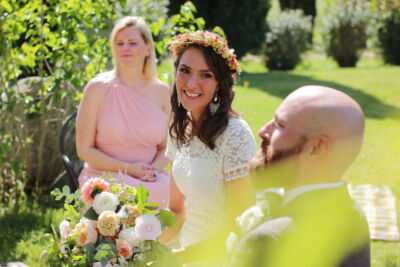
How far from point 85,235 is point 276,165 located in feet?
3.02

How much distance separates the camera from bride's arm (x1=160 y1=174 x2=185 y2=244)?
2.75m

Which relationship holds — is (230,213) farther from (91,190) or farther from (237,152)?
(91,190)

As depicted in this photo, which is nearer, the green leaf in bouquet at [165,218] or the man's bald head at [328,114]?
the man's bald head at [328,114]

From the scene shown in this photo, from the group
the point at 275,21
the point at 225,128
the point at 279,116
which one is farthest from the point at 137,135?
the point at 275,21

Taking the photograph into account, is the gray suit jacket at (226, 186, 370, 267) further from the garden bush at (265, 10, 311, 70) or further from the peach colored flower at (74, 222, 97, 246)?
the garden bush at (265, 10, 311, 70)

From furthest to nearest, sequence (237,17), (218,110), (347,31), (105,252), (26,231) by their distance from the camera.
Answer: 1. (347,31)
2. (237,17)
3. (26,231)
4. (218,110)
5. (105,252)

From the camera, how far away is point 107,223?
2016 millimetres

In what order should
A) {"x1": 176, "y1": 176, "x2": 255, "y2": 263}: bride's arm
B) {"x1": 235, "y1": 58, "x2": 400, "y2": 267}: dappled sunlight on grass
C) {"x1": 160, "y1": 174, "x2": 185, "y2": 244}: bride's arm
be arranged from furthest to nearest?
{"x1": 235, "y1": 58, "x2": 400, "y2": 267}: dappled sunlight on grass, {"x1": 160, "y1": 174, "x2": 185, "y2": 244}: bride's arm, {"x1": 176, "y1": 176, "x2": 255, "y2": 263}: bride's arm

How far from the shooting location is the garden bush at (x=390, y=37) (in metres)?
15.7

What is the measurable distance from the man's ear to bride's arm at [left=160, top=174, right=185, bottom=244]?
56.7 inches

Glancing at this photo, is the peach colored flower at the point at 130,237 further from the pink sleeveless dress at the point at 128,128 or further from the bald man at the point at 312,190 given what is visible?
the pink sleeveless dress at the point at 128,128

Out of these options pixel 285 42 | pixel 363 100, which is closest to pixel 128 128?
pixel 363 100

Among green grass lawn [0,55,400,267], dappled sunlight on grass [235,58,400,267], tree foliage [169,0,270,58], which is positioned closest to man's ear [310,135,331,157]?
green grass lawn [0,55,400,267]

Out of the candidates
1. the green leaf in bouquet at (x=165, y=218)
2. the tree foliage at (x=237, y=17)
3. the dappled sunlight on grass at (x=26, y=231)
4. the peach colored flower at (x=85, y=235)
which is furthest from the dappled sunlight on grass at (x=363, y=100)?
the dappled sunlight on grass at (x=26, y=231)
